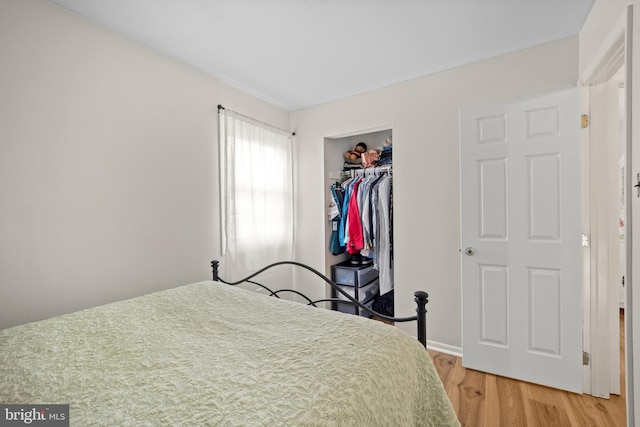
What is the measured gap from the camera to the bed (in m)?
0.77

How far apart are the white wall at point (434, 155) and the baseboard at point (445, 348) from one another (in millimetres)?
26

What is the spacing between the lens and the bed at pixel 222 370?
771mm

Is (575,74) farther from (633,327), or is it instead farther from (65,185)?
(65,185)

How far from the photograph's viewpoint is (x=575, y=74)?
199cm

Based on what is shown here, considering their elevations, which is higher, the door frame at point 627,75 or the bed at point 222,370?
the door frame at point 627,75

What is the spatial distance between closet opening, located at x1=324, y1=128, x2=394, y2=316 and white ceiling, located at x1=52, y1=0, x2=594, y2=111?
788mm

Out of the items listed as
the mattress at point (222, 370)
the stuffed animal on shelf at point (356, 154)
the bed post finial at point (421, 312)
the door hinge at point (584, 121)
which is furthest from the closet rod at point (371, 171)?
the mattress at point (222, 370)

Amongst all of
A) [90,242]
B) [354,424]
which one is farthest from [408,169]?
[90,242]

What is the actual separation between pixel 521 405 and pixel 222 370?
1.96 m

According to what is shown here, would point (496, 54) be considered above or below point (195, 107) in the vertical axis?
above

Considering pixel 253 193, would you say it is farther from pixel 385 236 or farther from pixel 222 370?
pixel 222 370

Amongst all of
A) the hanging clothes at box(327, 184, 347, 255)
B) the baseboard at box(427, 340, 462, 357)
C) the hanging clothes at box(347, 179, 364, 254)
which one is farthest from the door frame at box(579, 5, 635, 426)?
the hanging clothes at box(327, 184, 347, 255)

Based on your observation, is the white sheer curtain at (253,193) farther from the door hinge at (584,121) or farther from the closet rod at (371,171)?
the door hinge at (584,121)

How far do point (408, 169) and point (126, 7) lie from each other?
91.9 inches
